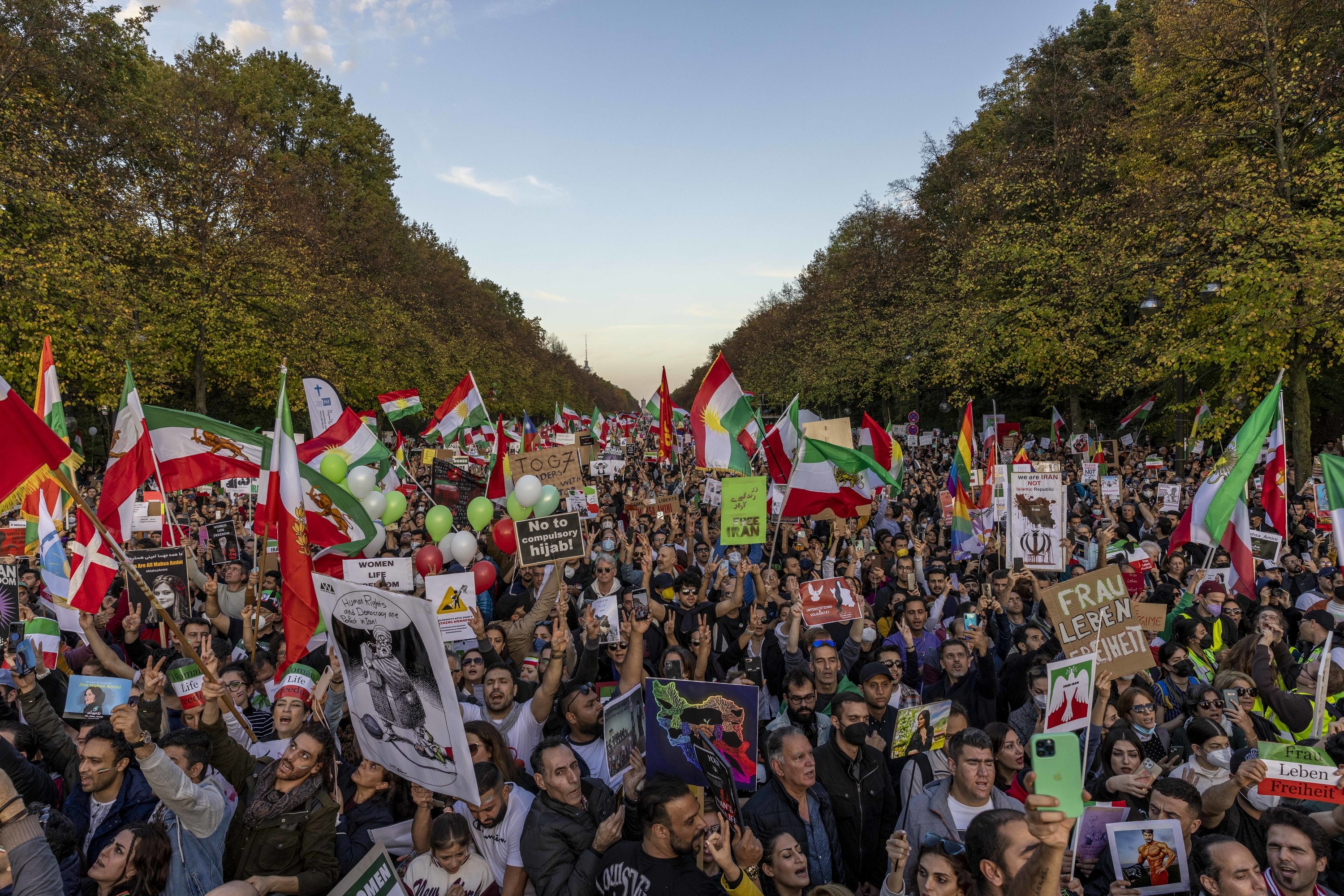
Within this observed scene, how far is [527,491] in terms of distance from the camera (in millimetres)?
9820

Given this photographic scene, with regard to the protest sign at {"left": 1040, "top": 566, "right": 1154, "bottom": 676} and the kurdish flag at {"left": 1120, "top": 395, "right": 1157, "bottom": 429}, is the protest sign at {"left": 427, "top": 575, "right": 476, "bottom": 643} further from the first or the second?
the kurdish flag at {"left": 1120, "top": 395, "right": 1157, "bottom": 429}

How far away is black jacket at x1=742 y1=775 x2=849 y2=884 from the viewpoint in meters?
4.00

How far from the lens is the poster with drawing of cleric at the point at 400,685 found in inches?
148

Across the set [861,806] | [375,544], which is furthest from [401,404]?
[861,806]

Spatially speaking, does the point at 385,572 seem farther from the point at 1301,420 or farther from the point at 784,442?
the point at 1301,420

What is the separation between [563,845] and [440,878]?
578 millimetres

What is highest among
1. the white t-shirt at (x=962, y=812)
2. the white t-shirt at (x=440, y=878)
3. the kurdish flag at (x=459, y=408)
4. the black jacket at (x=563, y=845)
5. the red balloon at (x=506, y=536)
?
the kurdish flag at (x=459, y=408)

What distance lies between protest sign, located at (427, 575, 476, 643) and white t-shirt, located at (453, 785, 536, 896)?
9.10 ft

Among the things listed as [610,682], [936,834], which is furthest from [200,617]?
[936,834]

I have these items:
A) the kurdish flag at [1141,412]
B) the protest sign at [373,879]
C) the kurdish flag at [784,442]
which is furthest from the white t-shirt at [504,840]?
the kurdish flag at [1141,412]

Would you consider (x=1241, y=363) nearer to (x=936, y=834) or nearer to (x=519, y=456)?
(x=519, y=456)

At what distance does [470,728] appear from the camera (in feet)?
14.9

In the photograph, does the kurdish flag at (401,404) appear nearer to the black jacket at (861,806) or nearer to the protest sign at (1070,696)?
the black jacket at (861,806)

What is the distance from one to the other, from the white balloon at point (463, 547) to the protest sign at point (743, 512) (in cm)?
293
